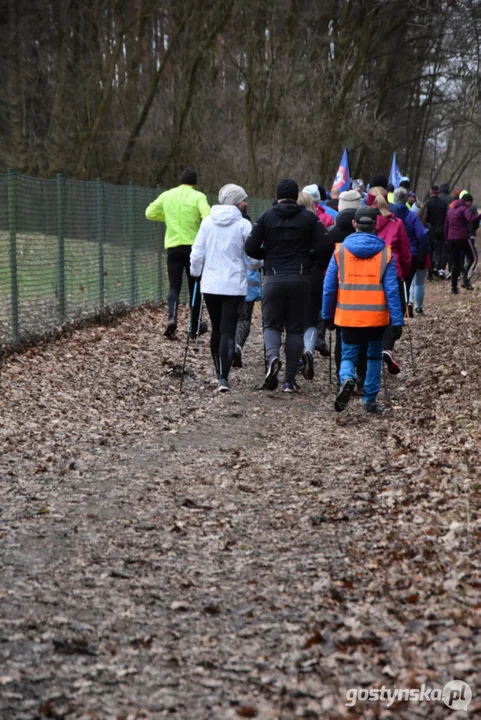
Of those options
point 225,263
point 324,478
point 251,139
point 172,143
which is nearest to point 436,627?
point 324,478

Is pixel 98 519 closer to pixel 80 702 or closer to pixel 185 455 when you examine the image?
pixel 185 455

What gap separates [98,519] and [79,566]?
0.89m

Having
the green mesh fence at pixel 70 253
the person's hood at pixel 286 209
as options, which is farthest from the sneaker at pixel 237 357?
the green mesh fence at pixel 70 253

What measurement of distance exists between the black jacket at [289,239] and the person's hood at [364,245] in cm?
103

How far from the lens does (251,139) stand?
2947 cm

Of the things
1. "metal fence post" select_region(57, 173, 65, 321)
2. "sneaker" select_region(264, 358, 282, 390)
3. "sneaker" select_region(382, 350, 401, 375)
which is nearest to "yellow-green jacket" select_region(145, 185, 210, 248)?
"metal fence post" select_region(57, 173, 65, 321)

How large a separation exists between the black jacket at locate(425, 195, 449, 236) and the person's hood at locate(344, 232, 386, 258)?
16.2 meters

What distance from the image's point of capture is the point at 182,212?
45.2ft

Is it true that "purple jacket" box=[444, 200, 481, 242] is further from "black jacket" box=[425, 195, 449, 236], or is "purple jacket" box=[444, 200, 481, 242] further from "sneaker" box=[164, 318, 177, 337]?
"sneaker" box=[164, 318, 177, 337]

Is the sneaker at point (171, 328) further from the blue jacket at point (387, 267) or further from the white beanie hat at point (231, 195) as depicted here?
the blue jacket at point (387, 267)

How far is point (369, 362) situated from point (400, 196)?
481 centimetres

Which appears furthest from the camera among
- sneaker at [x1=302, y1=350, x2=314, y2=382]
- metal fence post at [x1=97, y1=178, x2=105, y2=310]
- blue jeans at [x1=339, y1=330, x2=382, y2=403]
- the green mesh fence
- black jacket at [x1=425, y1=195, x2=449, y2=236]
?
black jacket at [x1=425, y1=195, x2=449, y2=236]

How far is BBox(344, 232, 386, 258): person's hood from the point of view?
32.0 feet

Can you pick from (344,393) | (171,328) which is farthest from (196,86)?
(344,393)
